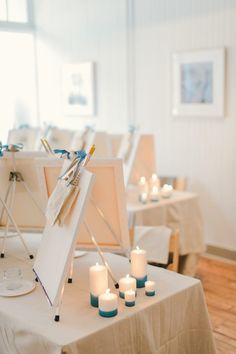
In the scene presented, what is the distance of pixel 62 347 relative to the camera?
1.57 meters

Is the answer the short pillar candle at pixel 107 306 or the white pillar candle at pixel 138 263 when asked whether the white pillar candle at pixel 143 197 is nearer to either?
the white pillar candle at pixel 138 263

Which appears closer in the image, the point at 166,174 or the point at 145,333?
the point at 145,333

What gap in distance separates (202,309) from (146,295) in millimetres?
279

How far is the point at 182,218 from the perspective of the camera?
4078mm

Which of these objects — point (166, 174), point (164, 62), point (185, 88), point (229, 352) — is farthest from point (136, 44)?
point (229, 352)

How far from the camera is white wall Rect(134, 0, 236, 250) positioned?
4.60 meters

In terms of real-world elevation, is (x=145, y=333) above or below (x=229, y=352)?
above

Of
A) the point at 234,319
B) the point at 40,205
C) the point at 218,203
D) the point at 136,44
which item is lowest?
the point at 234,319

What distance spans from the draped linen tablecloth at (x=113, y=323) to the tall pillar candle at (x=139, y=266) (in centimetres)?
5

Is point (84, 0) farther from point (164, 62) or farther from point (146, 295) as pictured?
point (146, 295)

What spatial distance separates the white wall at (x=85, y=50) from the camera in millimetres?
5781

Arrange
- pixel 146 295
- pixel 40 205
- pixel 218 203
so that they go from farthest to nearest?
pixel 218 203, pixel 40 205, pixel 146 295

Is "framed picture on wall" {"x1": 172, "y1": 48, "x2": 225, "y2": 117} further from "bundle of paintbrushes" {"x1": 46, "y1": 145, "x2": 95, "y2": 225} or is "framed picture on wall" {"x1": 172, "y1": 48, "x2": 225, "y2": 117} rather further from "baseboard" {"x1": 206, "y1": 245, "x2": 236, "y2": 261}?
"bundle of paintbrushes" {"x1": 46, "y1": 145, "x2": 95, "y2": 225}

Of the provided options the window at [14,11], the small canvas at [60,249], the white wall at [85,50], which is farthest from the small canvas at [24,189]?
the window at [14,11]
